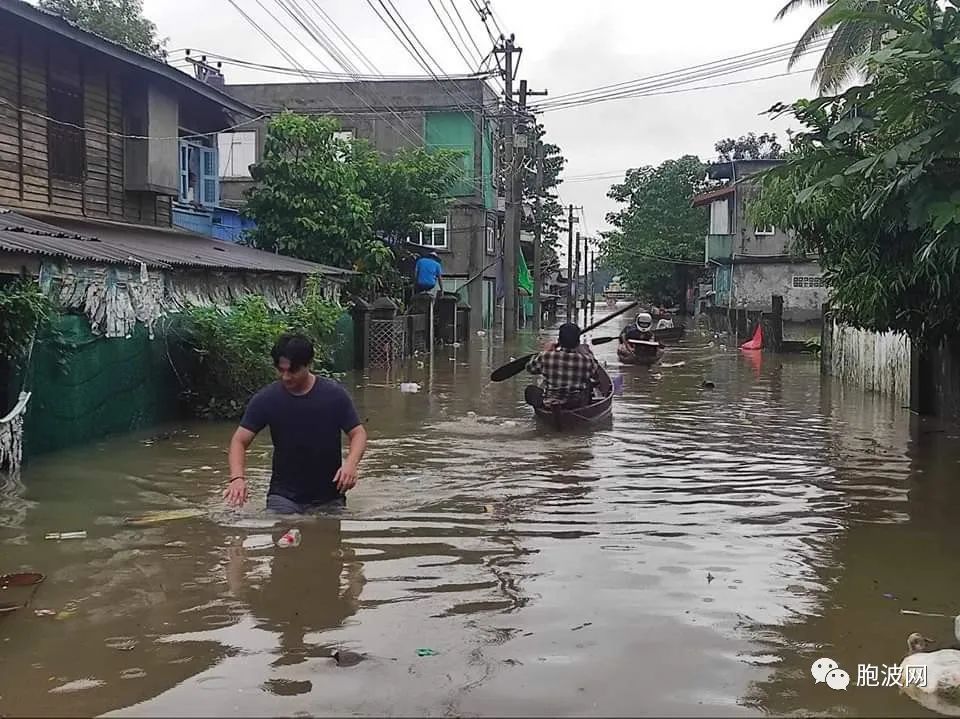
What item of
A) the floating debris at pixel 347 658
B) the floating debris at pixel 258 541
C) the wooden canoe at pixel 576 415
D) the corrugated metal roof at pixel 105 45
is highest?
the corrugated metal roof at pixel 105 45

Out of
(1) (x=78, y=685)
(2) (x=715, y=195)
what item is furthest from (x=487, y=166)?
(1) (x=78, y=685)

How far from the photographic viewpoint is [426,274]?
28453mm

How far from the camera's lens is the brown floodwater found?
480 centimetres

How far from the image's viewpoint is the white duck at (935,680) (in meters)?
4.47

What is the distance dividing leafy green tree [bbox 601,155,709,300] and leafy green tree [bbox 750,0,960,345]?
155 ft

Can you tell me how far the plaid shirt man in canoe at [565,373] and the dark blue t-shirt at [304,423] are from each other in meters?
6.51

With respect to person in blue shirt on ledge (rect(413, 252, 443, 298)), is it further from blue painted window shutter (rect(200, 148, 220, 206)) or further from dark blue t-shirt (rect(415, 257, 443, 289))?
blue painted window shutter (rect(200, 148, 220, 206))

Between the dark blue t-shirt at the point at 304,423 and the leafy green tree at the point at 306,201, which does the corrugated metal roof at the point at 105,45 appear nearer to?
the leafy green tree at the point at 306,201

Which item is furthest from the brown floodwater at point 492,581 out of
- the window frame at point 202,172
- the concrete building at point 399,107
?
the concrete building at point 399,107

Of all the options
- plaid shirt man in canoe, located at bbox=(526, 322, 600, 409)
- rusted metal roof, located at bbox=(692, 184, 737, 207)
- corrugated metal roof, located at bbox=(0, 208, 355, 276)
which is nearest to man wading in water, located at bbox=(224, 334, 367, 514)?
corrugated metal roof, located at bbox=(0, 208, 355, 276)

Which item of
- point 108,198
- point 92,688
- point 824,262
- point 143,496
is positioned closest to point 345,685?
point 92,688

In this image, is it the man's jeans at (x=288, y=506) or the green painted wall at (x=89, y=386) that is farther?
the green painted wall at (x=89, y=386)

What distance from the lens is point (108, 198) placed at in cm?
1823

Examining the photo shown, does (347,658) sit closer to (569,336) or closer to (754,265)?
(569,336)
